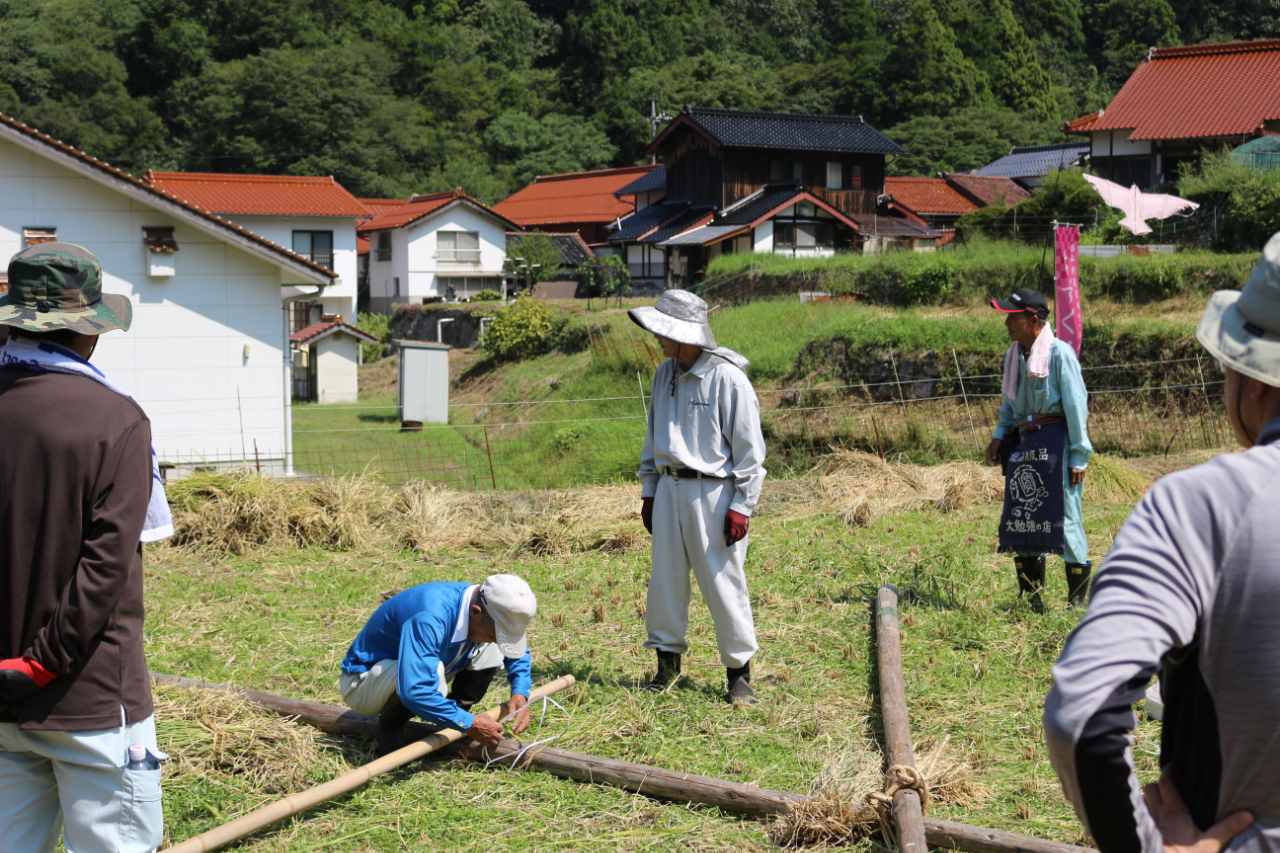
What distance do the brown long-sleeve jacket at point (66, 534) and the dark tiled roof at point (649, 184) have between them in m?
38.5

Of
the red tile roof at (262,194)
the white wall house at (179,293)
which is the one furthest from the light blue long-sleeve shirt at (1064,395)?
the red tile roof at (262,194)

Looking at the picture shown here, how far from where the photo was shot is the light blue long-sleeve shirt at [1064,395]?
6055mm

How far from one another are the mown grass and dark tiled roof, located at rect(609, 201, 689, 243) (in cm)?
2905

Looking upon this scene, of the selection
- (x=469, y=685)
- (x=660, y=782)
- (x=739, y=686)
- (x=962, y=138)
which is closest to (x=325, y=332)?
(x=739, y=686)

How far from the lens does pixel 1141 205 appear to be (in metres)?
20.2

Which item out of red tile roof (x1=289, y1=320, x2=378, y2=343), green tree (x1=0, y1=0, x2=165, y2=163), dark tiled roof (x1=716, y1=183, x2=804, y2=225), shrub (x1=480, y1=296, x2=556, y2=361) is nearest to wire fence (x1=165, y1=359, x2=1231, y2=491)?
shrub (x1=480, y1=296, x2=556, y2=361)

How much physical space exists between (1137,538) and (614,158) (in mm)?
59711

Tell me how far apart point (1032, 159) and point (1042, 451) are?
4479 centimetres

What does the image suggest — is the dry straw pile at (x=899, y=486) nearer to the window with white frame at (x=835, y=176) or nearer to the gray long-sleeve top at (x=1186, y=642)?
the gray long-sleeve top at (x=1186, y=642)

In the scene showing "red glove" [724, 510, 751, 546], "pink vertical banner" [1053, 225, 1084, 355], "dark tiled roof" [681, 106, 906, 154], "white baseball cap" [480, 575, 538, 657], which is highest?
"dark tiled roof" [681, 106, 906, 154]

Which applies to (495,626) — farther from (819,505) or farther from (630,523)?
(819,505)

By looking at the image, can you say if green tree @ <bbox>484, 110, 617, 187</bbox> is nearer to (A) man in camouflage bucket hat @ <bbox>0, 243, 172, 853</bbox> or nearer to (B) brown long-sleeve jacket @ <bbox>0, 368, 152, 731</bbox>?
(A) man in camouflage bucket hat @ <bbox>0, 243, 172, 853</bbox>

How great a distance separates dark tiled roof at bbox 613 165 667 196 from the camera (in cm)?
4035

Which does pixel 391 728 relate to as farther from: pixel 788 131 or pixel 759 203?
pixel 788 131
